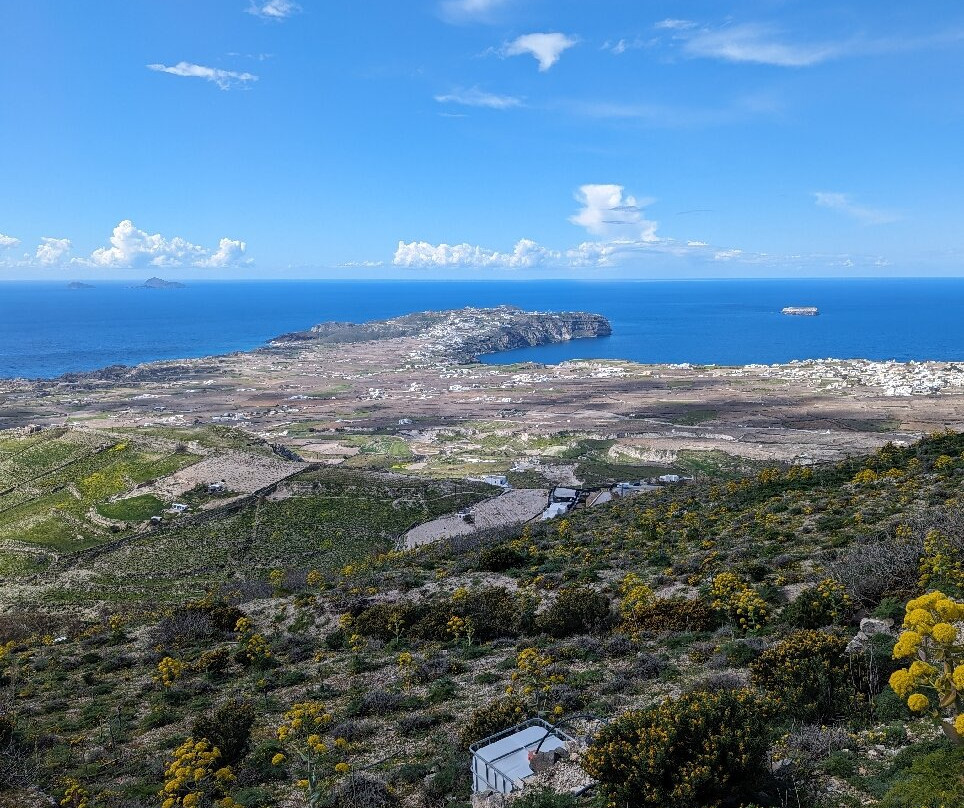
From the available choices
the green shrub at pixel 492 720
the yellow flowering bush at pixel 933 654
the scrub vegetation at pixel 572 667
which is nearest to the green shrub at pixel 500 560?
the scrub vegetation at pixel 572 667

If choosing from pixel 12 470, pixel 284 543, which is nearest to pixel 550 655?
pixel 284 543

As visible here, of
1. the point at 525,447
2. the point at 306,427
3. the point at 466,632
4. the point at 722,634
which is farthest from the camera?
the point at 306,427

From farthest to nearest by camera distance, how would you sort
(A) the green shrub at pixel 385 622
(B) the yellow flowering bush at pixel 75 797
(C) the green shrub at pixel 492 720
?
1. (A) the green shrub at pixel 385 622
2. (C) the green shrub at pixel 492 720
3. (B) the yellow flowering bush at pixel 75 797

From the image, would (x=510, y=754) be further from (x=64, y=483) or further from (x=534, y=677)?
(x=64, y=483)

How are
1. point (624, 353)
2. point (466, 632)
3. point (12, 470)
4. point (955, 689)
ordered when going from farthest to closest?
point (624, 353) < point (12, 470) < point (466, 632) < point (955, 689)

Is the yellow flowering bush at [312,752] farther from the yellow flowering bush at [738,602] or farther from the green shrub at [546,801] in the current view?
the yellow flowering bush at [738,602]

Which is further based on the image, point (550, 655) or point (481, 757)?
point (550, 655)

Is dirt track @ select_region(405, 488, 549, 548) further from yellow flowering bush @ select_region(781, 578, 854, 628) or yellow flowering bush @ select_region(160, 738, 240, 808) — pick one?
yellow flowering bush @ select_region(160, 738, 240, 808)

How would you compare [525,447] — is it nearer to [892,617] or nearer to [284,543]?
[284,543]
